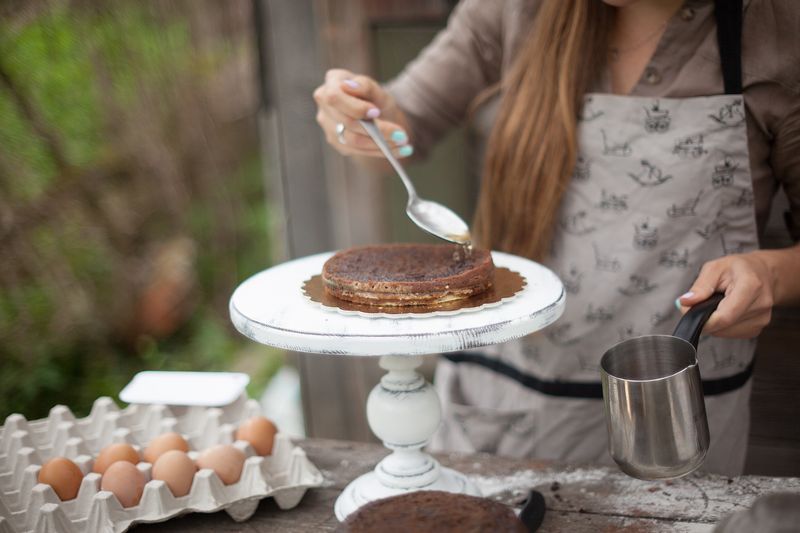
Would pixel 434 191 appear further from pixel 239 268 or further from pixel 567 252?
pixel 239 268


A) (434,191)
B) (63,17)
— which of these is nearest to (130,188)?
(63,17)

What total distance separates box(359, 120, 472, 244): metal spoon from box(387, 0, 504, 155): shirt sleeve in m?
0.30

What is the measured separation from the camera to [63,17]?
7.07 feet

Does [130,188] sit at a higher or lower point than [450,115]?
lower

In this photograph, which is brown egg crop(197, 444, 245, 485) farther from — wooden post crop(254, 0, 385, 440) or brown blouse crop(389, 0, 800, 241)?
wooden post crop(254, 0, 385, 440)

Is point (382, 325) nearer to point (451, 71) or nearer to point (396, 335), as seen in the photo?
point (396, 335)

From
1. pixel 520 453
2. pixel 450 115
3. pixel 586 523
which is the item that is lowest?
pixel 520 453

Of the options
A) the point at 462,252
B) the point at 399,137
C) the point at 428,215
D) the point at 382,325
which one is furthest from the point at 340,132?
the point at 382,325

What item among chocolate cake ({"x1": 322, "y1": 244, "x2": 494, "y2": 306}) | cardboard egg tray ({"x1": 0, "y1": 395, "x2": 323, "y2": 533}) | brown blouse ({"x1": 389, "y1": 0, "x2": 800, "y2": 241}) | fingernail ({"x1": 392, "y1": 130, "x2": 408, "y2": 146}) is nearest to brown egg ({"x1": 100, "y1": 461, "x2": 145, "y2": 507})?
cardboard egg tray ({"x1": 0, "y1": 395, "x2": 323, "y2": 533})

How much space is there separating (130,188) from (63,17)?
798 mm

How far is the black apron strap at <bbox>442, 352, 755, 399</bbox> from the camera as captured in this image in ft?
4.07

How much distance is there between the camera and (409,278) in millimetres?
898

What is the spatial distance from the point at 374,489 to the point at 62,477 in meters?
0.40

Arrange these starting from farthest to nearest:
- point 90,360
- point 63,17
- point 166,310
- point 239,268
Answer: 1. point 239,268
2. point 166,310
3. point 90,360
4. point 63,17
